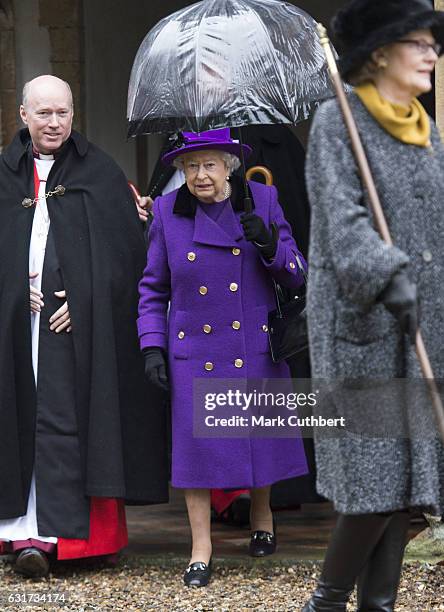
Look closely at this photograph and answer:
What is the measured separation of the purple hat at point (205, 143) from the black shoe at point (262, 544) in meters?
1.47

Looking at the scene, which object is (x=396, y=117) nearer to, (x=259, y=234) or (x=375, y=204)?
(x=375, y=204)

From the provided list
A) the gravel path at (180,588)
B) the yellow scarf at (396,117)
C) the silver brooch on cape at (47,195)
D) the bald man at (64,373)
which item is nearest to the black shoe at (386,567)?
the gravel path at (180,588)

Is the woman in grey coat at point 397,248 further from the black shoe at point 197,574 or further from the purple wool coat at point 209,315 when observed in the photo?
the black shoe at point 197,574

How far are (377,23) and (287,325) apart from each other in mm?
1783

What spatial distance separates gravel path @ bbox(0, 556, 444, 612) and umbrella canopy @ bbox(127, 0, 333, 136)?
164 cm

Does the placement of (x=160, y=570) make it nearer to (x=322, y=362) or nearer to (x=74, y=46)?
(x=322, y=362)

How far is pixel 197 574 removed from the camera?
555 cm

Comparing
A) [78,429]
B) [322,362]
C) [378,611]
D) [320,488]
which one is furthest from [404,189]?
[78,429]

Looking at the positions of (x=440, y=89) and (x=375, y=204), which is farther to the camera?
(x=440, y=89)

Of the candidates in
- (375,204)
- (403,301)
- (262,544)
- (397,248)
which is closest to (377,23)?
(375,204)

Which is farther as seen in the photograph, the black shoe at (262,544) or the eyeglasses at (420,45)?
the black shoe at (262,544)

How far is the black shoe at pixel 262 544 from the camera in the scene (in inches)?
232

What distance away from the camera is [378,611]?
13.7ft

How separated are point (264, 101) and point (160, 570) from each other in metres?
1.81
